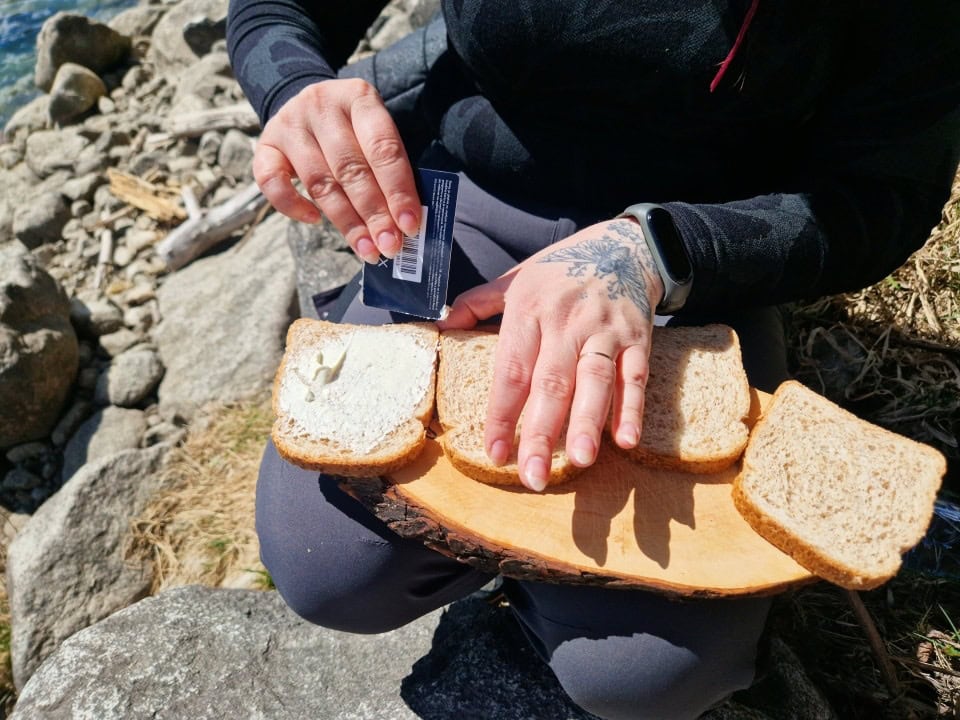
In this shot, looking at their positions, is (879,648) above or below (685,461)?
below

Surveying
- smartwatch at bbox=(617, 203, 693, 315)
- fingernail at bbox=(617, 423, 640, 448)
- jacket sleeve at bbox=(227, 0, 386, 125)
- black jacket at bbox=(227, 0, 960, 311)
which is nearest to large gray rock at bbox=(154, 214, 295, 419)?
jacket sleeve at bbox=(227, 0, 386, 125)

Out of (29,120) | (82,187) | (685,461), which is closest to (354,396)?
(685,461)

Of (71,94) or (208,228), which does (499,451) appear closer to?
(208,228)

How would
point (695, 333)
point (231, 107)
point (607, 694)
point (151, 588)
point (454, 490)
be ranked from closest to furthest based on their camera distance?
point (454, 490), point (607, 694), point (695, 333), point (151, 588), point (231, 107)

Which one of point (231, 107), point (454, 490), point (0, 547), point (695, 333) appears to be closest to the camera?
point (454, 490)

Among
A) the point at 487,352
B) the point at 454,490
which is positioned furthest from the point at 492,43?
the point at 454,490

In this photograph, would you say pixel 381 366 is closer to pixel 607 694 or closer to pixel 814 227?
pixel 607 694
